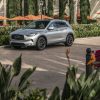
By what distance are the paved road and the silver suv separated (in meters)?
0.42

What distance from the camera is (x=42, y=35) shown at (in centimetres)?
1908

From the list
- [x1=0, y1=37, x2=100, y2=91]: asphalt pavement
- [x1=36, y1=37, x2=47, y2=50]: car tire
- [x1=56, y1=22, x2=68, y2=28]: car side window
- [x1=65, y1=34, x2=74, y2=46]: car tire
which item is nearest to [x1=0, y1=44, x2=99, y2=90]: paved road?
[x1=0, y1=37, x2=100, y2=91]: asphalt pavement

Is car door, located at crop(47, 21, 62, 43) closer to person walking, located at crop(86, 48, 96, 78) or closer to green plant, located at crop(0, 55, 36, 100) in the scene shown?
person walking, located at crop(86, 48, 96, 78)

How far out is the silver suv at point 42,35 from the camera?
18734 millimetres

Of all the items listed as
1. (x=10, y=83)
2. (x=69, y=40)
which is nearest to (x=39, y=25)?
(x=69, y=40)

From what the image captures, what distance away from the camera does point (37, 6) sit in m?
49.2

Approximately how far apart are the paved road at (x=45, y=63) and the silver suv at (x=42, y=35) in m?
0.42

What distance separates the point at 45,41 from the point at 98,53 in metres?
8.59

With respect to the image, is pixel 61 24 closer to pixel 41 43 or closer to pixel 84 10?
pixel 41 43

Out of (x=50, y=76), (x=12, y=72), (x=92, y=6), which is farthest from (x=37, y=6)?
(x=12, y=72)

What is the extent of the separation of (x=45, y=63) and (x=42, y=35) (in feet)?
16.4

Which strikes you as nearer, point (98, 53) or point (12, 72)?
point (12, 72)

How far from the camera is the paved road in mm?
10562

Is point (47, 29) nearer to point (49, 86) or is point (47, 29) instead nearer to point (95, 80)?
point (49, 86)
